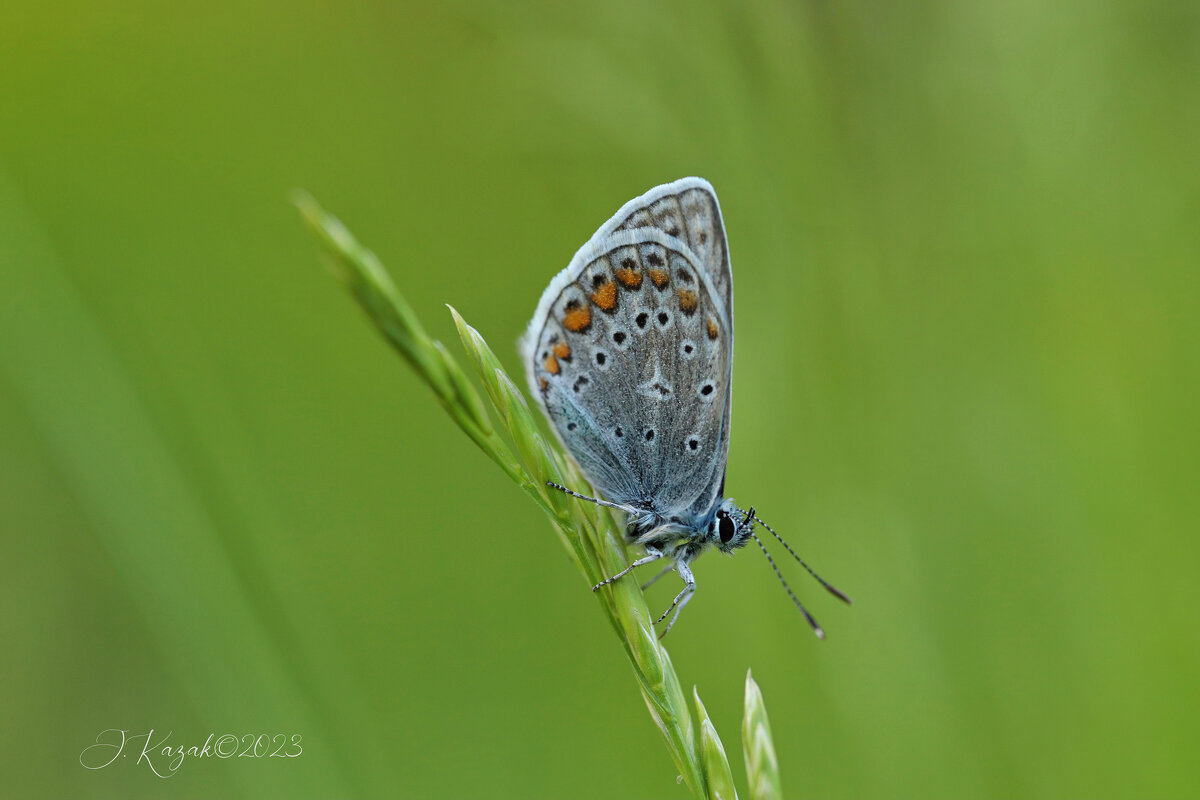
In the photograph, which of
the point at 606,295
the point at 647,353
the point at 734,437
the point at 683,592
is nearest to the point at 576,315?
the point at 606,295

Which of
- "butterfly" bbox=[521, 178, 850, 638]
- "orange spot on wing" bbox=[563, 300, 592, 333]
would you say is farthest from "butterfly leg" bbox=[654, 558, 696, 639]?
"orange spot on wing" bbox=[563, 300, 592, 333]

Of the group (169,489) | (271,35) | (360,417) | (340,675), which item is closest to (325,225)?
(169,489)

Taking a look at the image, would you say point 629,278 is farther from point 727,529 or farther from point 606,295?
point 727,529

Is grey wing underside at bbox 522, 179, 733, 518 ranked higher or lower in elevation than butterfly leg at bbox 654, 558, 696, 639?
higher

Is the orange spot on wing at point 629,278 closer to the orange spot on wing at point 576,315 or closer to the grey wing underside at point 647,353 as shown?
the grey wing underside at point 647,353

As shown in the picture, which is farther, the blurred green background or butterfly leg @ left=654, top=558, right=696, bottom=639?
butterfly leg @ left=654, top=558, right=696, bottom=639

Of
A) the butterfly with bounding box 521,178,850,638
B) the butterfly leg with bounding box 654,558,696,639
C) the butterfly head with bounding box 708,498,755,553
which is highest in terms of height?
the butterfly with bounding box 521,178,850,638

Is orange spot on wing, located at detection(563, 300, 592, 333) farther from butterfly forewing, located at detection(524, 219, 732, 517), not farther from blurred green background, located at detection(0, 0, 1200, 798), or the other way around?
blurred green background, located at detection(0, 0, 1200, 798)
